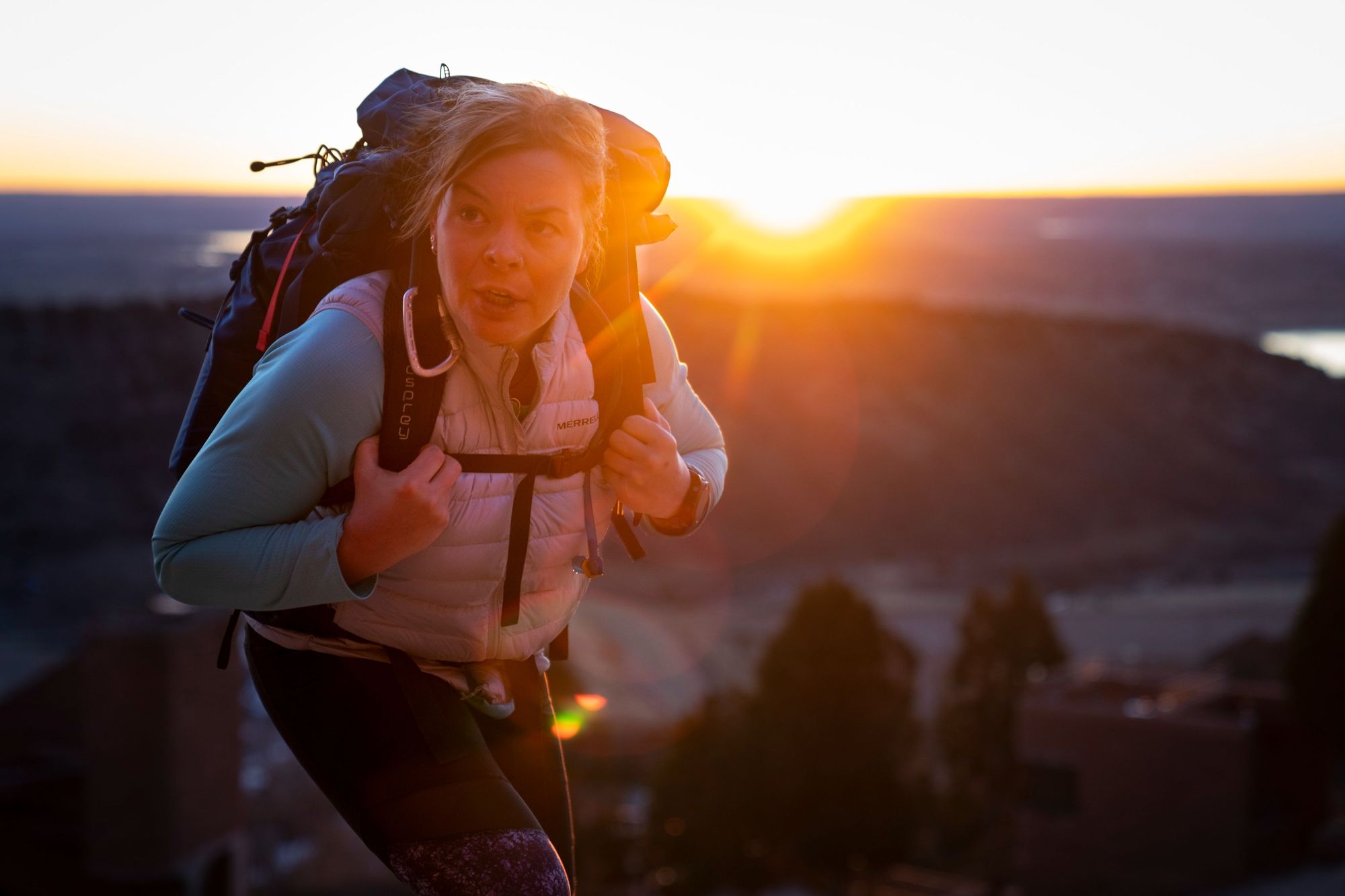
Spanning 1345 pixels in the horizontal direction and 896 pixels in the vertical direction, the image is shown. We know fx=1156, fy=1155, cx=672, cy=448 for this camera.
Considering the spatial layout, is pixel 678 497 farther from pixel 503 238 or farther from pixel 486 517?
pixel 503 238

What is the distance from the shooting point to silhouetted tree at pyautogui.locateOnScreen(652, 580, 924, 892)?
17.8 metres

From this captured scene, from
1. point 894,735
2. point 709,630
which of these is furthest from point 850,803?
point 709,630

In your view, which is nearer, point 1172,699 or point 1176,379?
point 1172,699

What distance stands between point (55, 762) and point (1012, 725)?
1600 centimetres

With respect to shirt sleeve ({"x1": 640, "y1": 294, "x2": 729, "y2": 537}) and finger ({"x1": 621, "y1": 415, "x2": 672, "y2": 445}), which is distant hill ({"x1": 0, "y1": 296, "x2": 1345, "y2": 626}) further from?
finger ({"x1": 621, "y1": 415, "x2": 672, "y2": 445})

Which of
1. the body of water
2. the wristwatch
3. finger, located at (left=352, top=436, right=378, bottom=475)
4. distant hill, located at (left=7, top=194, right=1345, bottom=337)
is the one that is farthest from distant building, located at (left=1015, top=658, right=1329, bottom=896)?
the body of water

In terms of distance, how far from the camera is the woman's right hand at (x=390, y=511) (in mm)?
1849

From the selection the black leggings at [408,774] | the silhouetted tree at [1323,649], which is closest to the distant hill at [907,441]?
the silhouetted tree at [1323,649]

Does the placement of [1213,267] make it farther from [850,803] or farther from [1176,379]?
[850,803]

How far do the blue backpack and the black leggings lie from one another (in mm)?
107

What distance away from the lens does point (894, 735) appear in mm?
19000

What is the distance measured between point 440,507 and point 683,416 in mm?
761

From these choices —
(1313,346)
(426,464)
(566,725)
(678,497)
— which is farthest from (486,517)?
(1313,346)

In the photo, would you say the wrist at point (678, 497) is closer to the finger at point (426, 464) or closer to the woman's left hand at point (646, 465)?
the woman's left hand at point (646, 465)
